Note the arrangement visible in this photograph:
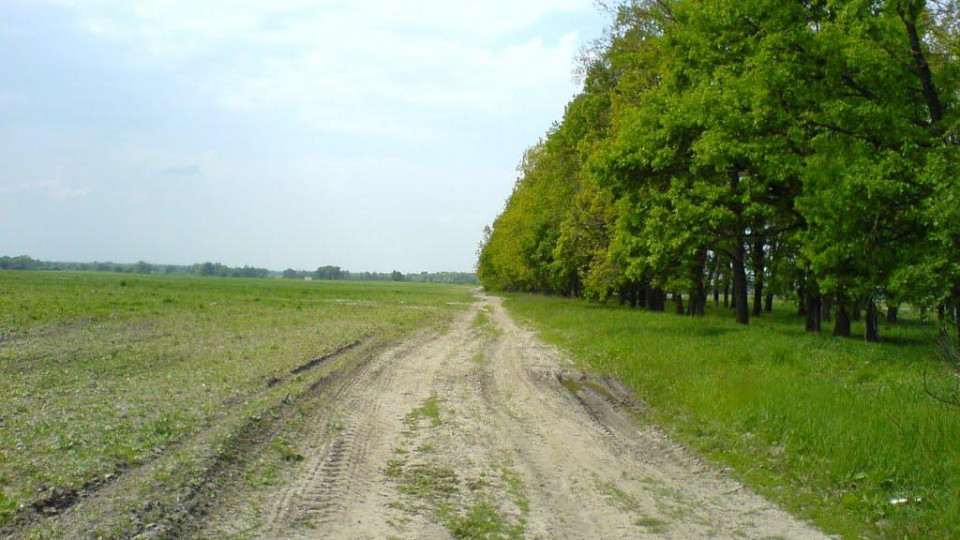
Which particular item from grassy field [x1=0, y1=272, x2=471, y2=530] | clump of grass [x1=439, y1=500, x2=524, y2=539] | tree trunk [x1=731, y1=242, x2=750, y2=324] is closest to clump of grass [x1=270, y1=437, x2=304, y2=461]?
grassy field [x1=0, y1=272, x2=471, y2=530]

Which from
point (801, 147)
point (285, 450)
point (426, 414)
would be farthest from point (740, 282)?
point (285, 450)

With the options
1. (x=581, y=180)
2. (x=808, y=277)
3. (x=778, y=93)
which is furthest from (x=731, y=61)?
(x=581, y=180)

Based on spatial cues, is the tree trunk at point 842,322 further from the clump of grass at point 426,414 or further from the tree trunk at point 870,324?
the clump of grass at point 426,414

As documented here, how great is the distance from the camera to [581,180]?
1529 inches

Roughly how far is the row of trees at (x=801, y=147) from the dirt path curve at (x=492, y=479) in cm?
765

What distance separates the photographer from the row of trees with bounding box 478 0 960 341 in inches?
650

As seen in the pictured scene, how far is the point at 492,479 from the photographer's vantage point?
27.6 ft

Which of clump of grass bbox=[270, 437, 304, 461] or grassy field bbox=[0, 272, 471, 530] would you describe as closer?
grassy field bbox=[0, 272, 471, 530]

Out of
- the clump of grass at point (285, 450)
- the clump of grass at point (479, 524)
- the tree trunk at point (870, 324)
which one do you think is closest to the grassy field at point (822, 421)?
the tree trunk at point (870, 324)

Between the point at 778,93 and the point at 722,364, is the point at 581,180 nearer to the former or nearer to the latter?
the point at 778,93

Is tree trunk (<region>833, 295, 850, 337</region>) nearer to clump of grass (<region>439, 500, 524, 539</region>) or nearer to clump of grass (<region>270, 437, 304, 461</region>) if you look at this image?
clump of grass (<region>270, 437, 304, 461</region>)

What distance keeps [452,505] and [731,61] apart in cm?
1947

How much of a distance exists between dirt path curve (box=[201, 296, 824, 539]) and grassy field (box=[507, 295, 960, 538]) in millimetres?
632

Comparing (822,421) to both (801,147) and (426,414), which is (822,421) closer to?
(426,414)
